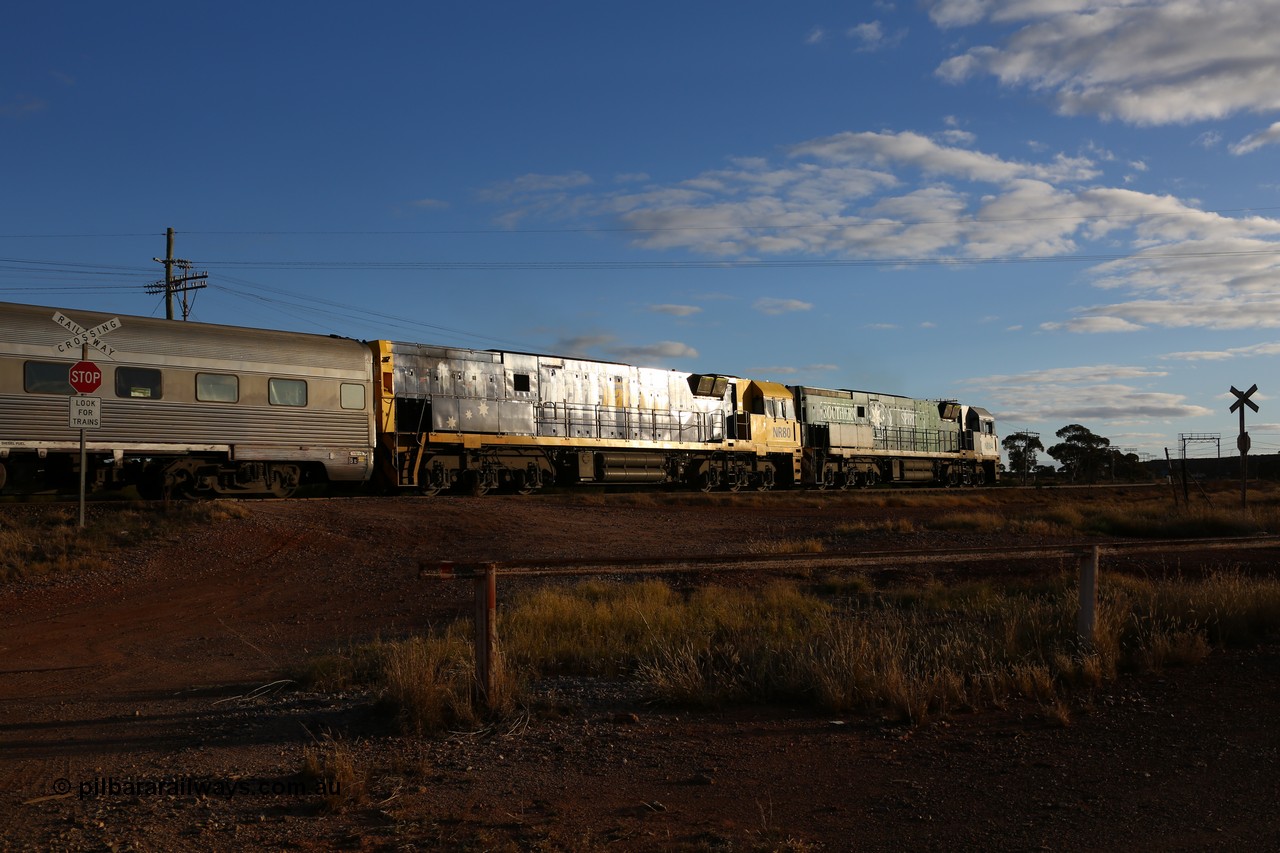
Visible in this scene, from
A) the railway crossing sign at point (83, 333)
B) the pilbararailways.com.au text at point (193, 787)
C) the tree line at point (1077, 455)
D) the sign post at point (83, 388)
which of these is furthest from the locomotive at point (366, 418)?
the tree line at point (1077, 455)

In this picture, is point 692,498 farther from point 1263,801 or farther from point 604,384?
point 1263,801

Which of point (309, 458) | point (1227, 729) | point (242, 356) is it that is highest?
point (242, 356)

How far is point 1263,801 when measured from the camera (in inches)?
199

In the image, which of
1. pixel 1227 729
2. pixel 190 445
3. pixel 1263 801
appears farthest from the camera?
pixel 190 445

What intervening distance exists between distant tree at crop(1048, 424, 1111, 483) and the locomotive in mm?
53240

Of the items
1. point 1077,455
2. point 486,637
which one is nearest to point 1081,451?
point 1077,455

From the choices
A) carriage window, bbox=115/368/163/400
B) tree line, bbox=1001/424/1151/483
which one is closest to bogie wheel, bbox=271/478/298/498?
carriage window, bbox=115/368/163/400

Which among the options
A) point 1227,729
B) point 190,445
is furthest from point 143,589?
point 1227,729

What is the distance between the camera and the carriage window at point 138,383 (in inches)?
698

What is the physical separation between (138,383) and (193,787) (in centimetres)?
1467

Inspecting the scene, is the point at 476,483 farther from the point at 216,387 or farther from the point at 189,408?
the point at 189,408

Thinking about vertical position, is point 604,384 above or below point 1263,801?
above

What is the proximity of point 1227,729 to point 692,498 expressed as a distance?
72.7 feet

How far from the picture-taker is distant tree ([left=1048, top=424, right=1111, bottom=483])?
82.2 meters
